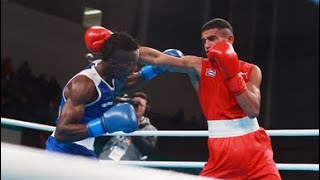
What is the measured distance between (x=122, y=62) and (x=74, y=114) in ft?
0.86

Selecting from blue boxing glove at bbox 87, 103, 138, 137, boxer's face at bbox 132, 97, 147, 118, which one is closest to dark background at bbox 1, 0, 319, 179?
boxer's face at bbox 132, 97, 147, 118

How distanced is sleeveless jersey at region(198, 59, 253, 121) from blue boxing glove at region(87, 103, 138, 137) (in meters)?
0.27

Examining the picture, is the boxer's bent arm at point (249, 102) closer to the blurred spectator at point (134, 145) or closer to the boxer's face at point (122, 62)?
the boxer's face at point (122, 62)

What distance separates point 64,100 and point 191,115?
7.24 m

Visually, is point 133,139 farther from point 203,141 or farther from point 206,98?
point 203,141

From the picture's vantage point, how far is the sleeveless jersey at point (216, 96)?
189cm

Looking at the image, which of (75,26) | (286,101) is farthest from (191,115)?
(75,26)

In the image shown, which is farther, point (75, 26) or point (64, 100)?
point (75, 26)

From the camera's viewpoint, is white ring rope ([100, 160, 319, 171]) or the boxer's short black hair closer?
the boxer's short black hair

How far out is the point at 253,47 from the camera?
31.0 ft

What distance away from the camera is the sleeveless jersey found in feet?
6.19

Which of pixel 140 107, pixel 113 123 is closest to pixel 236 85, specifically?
pixel 113 123

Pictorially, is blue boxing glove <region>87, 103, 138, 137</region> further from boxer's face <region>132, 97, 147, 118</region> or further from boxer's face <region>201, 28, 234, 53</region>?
boxer's face <region>132, 97, 147, 118</region>

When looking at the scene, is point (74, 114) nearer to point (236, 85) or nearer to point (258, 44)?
point (236, 85)
